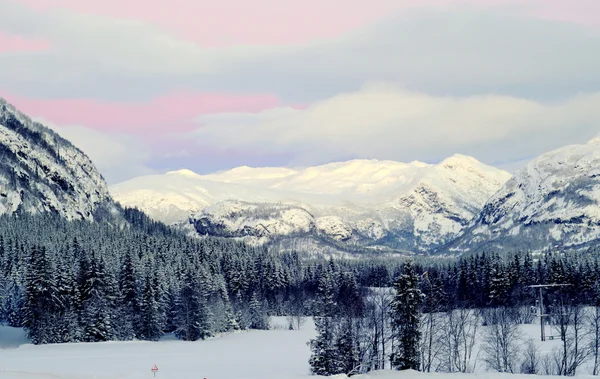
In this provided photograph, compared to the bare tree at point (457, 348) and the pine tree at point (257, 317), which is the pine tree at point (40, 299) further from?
the bare tree at point (457, 348)

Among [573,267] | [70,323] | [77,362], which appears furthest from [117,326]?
[573,267]

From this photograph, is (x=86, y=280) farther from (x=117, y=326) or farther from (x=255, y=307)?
(x=255, y=307)

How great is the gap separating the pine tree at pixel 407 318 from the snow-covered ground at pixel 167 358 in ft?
36.3

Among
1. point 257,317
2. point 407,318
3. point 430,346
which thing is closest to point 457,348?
point 430,346

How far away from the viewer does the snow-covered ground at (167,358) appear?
93.4 meters

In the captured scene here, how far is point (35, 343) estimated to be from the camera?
142 m

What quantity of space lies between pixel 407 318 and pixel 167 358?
5170cm

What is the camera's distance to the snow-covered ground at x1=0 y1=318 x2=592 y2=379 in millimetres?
93438

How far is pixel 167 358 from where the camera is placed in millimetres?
119750

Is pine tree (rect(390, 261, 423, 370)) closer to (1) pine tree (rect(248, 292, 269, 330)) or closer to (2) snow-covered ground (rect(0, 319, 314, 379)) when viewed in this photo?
(2) snow-covered ground (rect(0, 319, 314, 379))

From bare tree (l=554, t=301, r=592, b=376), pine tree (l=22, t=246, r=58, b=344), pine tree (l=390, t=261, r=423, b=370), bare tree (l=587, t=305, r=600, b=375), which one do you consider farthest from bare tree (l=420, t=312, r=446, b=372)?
pine tree (l=22, t=246, r=58, b=344)

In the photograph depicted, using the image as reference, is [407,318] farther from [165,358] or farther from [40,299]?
[40,299]

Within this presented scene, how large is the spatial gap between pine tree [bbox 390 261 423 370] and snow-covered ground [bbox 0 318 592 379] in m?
11.1

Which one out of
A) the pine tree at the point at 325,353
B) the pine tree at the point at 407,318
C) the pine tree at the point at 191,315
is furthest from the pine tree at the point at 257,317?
the pine tree at the point at 407,318
